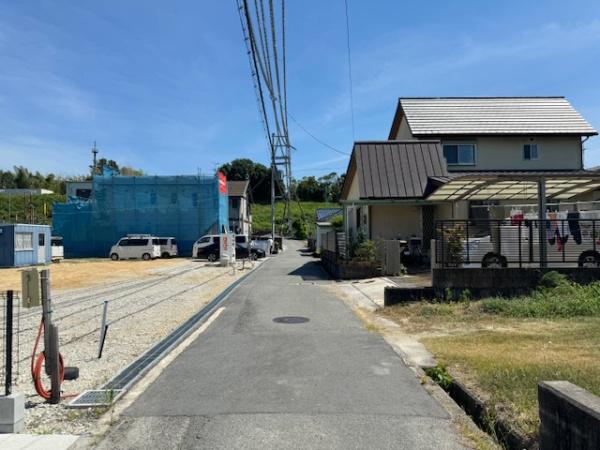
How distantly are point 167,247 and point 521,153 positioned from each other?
84.3 ft


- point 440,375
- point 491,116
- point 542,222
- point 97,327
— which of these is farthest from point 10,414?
point 491,116

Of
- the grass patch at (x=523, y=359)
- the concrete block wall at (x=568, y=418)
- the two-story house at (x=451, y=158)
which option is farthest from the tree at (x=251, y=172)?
the concrete block wall at (x=568, y=418)

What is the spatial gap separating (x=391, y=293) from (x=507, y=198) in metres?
10.9

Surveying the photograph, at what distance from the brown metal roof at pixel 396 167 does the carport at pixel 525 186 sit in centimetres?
210

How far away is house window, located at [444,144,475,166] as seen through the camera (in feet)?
86.9

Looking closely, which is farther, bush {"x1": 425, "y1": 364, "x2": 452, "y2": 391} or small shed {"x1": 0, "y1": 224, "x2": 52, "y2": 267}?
small shed {"x1": 0, "y1": 224, "x2": 52, "y2": 267}

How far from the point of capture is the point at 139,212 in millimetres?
43469

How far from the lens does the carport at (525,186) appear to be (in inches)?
493

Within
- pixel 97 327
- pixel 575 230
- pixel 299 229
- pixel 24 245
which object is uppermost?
pixel 299 229

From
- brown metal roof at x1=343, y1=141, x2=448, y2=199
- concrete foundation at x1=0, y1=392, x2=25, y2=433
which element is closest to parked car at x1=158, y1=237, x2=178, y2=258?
brown metal roof at x1=343, y1=141, x2=448, y2=199

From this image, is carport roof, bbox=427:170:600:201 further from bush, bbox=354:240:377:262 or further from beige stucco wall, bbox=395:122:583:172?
beige stucco wall, bbox=395:122:583:172

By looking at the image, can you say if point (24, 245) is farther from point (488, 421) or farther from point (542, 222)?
point (488, 421)

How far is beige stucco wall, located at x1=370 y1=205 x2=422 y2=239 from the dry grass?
458 inches

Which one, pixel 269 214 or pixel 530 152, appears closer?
pixel 530 152
